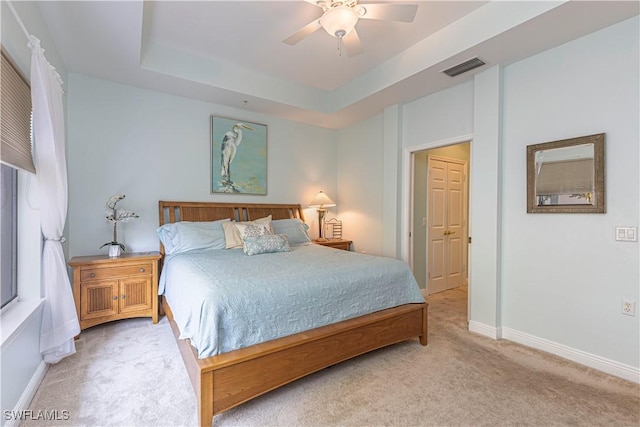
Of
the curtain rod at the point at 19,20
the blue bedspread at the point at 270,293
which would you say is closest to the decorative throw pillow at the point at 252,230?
the blue bedspread at the point at 270,293

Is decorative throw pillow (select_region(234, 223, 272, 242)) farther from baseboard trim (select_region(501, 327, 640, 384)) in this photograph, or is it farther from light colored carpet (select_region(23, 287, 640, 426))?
baseboard trim (select_region(501, 327, 640, 384))

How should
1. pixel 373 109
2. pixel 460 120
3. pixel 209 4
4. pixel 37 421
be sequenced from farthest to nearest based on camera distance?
1. pixel 373 109
2. pixel 460 120
3. pixel 209 4
4. pixel 37 421

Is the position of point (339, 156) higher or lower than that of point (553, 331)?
higher

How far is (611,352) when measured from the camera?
230cm

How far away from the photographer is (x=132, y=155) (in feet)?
11.7

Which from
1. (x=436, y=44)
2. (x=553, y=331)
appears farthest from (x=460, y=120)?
(x=553, y=331)

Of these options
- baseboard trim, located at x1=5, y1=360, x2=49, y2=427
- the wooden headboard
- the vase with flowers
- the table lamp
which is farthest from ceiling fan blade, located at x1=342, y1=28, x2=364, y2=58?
baseboard trim, located at x1=5, y1=360, x2=49, y2=427

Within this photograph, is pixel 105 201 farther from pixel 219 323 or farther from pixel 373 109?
pixel 373 109

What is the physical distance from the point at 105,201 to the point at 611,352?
4991 mm

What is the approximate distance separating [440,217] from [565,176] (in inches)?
85.3

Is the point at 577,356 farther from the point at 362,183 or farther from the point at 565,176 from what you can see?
the point at 362,183

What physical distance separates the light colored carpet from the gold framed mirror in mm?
1305

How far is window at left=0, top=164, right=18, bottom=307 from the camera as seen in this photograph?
1.89m

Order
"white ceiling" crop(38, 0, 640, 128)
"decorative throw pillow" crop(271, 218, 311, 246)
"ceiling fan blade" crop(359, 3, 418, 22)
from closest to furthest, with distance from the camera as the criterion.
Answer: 1. "ceiling fan blade" crop(359, 3, 418, 22)
2. "white ceiling" crop(38, 0, 640, 128)
3. "decorative throw pillow" crop(271, 218, 311, 246)
